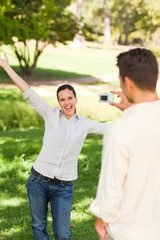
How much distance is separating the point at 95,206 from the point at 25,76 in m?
24.2

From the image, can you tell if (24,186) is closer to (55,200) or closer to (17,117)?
(55,200)

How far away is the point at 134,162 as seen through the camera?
1.89 m

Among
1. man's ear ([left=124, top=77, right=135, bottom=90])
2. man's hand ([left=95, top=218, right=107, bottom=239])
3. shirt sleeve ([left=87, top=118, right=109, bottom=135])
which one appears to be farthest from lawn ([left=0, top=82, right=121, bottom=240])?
man's ear ([left=124, top=77, right=135, bottom=90])

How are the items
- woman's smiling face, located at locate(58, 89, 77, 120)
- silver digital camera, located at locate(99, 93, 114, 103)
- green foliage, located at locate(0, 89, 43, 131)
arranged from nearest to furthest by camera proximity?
silver digital camera, located at locate(99, 93, 114, 103) → woman's smiling face, located at locate(58, 89, 77, 120) → green foliage, located at locate(0, 89, 43, 131)

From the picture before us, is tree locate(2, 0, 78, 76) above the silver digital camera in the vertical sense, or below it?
above

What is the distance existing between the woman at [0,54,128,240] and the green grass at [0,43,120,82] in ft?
71.5

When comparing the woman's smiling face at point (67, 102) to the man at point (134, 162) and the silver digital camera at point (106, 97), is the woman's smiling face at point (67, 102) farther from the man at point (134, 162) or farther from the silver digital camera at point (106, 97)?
the man at point (134, 162)

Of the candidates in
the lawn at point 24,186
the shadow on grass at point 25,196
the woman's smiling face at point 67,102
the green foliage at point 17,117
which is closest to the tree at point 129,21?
the green foliage at point 17,117

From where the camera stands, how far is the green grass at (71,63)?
29.3 meters

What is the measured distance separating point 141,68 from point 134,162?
487 mm

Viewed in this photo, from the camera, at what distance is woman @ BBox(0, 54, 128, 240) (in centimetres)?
328

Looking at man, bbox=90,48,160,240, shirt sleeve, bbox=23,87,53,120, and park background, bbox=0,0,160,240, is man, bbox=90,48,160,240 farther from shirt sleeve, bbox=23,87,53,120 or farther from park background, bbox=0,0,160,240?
park background, bbox=0,0,160,240

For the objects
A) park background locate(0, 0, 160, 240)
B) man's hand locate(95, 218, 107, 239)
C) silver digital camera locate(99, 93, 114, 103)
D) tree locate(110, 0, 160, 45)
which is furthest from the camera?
tree locate(110, 0, 160, 45)

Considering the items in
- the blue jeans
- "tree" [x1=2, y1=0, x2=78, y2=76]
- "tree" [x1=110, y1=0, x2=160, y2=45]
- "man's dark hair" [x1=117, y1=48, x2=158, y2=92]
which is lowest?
the blue jeans
